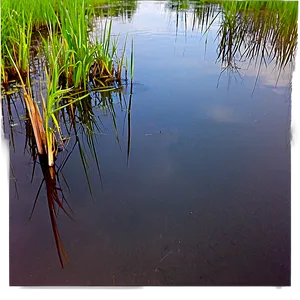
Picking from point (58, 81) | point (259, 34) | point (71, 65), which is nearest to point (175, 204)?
point (71, 65)

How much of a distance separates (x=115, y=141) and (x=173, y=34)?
11.8 ft

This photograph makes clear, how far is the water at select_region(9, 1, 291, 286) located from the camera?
1.34m

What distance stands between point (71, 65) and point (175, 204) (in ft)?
5.09

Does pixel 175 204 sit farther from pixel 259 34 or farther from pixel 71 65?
pixel 259 34

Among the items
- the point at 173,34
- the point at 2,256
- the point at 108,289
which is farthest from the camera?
the point at 173,34

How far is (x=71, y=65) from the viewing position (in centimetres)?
271

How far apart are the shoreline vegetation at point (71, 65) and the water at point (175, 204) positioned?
7cm

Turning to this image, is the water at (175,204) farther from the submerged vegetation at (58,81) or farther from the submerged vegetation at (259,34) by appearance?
the submerged vegetation at (259,34)

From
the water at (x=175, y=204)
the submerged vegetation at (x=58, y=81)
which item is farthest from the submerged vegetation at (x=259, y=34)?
the submerged vegetation at (x=58, y=81)

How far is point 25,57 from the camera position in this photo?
10.3 ft

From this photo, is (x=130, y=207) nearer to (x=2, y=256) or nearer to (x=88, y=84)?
(x=2, y=256)

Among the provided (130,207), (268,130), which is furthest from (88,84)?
(130,207)

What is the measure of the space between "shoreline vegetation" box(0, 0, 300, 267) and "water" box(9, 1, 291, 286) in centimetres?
7

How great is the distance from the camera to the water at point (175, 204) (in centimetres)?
134
